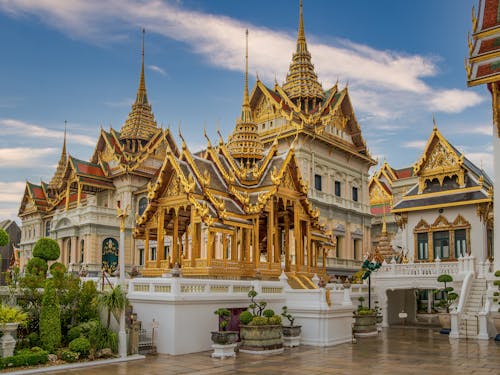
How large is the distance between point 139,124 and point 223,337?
128 ft

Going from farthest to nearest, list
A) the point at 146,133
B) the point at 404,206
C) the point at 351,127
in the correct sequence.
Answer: the point at 146,133
the point at 351,127
the point at 404,206

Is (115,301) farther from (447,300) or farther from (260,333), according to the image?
(447,300)

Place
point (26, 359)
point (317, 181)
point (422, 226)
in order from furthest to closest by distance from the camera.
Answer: point (317, 181), point (422, 226), point (26, 359)

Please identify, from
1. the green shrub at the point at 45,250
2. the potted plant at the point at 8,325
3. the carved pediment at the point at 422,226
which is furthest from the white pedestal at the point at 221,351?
the carved pediment at the point at 422,226

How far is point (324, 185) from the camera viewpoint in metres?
38.9

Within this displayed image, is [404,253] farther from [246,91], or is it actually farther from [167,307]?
[167,307]

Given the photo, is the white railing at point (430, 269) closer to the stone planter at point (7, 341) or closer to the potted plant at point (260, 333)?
the potted plant at point (260, 333)

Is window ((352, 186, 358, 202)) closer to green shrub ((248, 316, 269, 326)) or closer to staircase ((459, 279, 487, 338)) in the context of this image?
staircase ((459, 279, 487, 338))

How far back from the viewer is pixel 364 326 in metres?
19.0

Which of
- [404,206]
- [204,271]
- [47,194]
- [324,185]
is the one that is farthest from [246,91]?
[47,194]

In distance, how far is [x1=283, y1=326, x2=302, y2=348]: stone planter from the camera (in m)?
15.2

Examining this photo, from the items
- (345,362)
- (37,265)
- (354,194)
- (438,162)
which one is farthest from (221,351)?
(354,194)

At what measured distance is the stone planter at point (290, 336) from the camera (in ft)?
49.9

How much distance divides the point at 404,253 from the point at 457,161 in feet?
18.9
